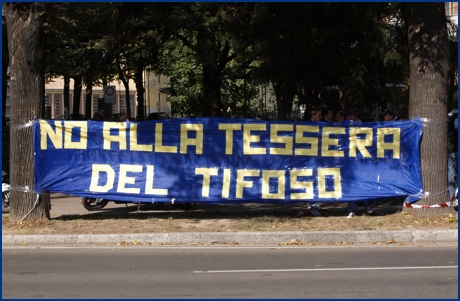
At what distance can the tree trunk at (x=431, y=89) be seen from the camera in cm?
1188

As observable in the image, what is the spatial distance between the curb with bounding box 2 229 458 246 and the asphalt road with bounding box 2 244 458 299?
1.25 feet

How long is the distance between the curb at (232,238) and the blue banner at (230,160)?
1524 millimetres

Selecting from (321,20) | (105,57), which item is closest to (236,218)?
(321,20)

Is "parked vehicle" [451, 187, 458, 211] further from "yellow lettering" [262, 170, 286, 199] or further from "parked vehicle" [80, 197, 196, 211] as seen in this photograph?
"parked vehicle" [80, 197, 196, 211]

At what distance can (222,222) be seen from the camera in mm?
11797

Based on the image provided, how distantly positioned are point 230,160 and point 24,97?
3.79 meters

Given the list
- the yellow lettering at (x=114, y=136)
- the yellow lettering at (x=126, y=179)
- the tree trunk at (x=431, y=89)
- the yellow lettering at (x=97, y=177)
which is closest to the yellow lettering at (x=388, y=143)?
the tree trunk at (x=431, y=89)

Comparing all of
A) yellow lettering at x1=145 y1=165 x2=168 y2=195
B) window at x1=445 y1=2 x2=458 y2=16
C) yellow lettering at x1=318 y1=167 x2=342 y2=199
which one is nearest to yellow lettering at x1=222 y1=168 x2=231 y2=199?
yellow lettering at x1=145 y1=165 x2=168 y2=195

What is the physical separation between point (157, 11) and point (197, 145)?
1081 centimetres

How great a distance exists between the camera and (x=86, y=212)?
13.2 metres

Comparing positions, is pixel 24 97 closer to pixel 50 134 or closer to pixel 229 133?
pixel 50 134

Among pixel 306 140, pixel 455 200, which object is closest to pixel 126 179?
pixel 306 140

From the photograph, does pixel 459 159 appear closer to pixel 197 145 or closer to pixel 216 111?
pixel 197 145

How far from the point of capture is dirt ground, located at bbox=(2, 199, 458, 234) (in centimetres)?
1120
